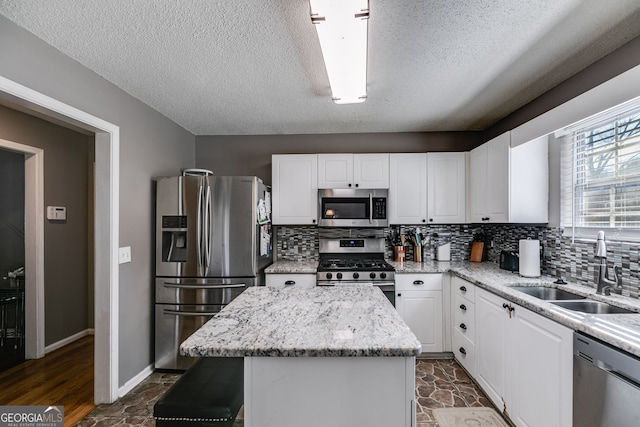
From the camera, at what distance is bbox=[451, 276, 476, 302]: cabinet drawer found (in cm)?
244

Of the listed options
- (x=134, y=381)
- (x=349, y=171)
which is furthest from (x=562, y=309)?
(x=134, y=381)

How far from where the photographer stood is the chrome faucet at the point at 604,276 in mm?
1750

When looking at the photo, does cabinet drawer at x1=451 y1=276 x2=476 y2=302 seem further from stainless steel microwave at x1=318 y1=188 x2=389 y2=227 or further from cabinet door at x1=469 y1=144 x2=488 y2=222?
stainless steel microwave at x1=318 y1=188 x2=389 y2=227

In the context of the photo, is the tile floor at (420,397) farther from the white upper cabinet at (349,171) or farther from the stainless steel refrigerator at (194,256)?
the white upper cabinet at (349,171)

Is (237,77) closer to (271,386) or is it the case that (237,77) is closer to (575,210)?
(271,386)

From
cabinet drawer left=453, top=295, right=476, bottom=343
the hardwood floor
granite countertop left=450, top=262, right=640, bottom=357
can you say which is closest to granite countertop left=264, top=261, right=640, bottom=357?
granite countertop left=450, top=262, right=640, bottom=357

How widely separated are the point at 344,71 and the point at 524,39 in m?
1.07

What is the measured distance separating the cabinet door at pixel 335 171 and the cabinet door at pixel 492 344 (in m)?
1.75

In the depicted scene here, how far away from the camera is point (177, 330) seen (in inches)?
104

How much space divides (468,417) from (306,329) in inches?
67.0

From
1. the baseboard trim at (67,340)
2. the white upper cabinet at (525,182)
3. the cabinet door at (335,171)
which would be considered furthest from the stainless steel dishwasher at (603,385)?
the baseboard trim at (67,340)

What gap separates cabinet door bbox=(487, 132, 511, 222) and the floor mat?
151cm

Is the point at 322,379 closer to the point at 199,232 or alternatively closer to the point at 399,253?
the point at 199,232

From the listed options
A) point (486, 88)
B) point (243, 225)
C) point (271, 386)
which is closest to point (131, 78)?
point (243, 225)
